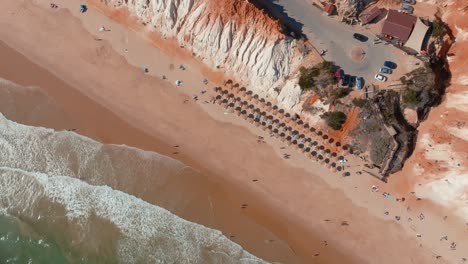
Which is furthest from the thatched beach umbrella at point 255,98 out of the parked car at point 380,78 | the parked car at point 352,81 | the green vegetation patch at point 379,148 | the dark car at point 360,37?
the green vegetation patch at point 379,148

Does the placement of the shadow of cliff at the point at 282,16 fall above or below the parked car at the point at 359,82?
above

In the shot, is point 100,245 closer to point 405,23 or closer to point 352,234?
point 352,234

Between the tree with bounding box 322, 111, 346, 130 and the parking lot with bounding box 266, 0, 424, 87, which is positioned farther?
the parking lot with bounding box 266, 0, 424, 87

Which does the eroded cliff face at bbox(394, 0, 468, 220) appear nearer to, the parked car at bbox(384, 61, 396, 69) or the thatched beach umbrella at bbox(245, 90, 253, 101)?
the parked car at bbox(384, 61, 396, 69)

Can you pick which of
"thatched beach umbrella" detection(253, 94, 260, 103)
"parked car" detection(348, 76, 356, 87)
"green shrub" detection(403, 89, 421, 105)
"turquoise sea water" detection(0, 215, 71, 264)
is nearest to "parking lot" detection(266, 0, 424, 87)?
"parked car" detection(348, 76, 356, 87)

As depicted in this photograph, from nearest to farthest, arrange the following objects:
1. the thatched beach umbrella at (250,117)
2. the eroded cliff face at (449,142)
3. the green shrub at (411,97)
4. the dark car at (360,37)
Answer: the eroded cliff face at (449,142)
the green shrub at (411,97)
the dark car at (360,37)
the thatched beach umbrella at (250,117)

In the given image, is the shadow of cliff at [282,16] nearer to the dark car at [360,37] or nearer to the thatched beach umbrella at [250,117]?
the dark car at [360,37]
